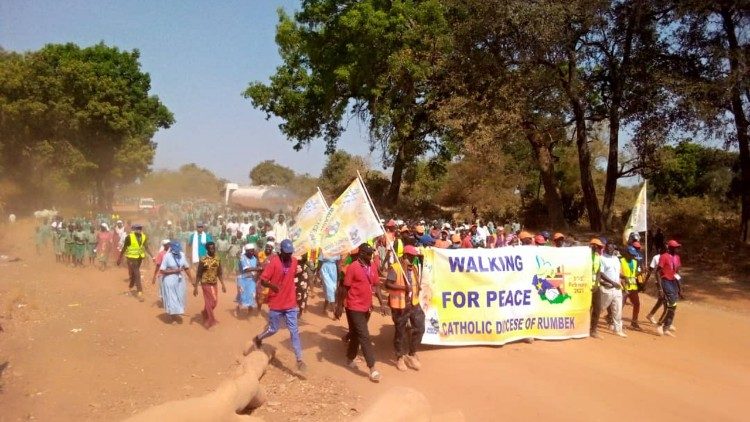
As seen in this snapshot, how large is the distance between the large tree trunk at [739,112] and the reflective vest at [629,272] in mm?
9396

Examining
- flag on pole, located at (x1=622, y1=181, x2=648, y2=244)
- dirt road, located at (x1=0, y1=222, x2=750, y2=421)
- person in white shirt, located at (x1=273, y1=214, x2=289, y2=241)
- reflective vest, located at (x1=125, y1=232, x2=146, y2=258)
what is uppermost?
flag on pole, located at (x1=622, y1=181, x2=648, y2=244)

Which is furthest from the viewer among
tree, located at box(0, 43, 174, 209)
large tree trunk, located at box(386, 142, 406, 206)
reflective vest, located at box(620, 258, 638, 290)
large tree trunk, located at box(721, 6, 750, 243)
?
tree, located at box(0, 43, 174, 209)

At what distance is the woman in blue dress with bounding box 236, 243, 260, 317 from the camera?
11.0 meters

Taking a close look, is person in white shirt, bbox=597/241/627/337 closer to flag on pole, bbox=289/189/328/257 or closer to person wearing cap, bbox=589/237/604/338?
person wearing cap, bbox=589/237/604/338

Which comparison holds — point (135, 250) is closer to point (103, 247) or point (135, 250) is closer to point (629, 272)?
point (103, 247)

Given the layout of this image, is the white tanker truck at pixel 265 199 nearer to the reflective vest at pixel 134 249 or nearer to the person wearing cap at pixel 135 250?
the person wearing cap at pixel 135 250

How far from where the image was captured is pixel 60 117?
1483 inches

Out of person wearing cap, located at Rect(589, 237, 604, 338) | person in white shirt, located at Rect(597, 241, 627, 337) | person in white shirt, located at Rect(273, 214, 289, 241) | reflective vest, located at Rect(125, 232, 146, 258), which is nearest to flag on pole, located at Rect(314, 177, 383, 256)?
person wearing cap, located at Rect(589, 237, 604, 338)

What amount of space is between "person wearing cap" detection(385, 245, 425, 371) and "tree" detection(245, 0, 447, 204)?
16880 mm

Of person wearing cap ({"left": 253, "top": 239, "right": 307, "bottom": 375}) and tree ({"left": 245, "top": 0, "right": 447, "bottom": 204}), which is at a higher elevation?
tree ({"left": 245, "top": 0, "right": 447, "bottom": 204})

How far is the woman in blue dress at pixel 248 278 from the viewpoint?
36.0 feet

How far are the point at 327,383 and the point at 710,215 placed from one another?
69.3ft

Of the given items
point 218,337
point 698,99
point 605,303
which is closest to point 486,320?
point 605,303

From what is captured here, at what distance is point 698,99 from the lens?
59.8 ft
